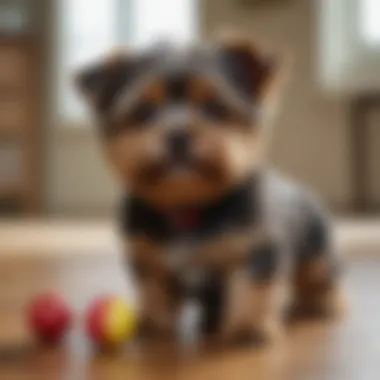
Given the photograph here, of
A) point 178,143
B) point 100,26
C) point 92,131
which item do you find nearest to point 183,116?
point 178,143

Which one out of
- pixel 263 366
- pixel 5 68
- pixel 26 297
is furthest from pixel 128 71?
pixel 5 68

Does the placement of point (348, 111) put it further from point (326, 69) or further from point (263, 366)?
point (263, 366)

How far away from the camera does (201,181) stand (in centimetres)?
119

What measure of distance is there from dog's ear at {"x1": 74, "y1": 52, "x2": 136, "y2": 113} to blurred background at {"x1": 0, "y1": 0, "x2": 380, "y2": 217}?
301cm

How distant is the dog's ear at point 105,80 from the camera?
1.25 m

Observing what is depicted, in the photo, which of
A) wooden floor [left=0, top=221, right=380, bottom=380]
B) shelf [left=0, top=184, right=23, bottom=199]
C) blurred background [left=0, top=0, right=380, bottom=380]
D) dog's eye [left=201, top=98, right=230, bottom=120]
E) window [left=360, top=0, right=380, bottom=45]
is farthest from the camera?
shelf [left=0, top=184, right=23, bottom=199]

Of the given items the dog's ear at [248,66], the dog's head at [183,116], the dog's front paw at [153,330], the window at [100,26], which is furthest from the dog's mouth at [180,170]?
the window at [100,26]

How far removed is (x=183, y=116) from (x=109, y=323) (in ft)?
0.91

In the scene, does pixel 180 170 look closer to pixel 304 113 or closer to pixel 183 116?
pixel 183 116

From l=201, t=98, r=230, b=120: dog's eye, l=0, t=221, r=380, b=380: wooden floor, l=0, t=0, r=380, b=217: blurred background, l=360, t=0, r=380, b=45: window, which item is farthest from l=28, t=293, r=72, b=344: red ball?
l=360, t=0, r=380, b=45: window

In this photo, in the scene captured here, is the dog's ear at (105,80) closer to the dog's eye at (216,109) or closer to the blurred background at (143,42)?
the dog's eye at (216,109)

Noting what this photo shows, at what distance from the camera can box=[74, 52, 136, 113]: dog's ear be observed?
125 cm

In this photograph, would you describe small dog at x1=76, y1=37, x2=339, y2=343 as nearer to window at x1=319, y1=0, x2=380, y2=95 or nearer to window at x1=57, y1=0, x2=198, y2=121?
window at x1=319, y1=0, x2=380, y2=95

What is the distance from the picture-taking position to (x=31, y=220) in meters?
4.38
